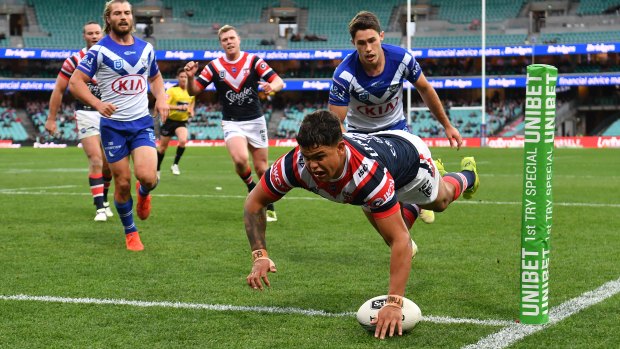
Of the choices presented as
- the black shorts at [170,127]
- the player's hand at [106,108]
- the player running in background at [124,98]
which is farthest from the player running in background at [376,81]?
the black shorts at [170,127]

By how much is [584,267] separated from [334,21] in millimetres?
56195

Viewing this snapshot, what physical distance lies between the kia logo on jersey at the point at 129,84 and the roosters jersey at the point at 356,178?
4099 mm

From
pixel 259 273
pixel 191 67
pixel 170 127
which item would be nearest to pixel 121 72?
pixel 191 67

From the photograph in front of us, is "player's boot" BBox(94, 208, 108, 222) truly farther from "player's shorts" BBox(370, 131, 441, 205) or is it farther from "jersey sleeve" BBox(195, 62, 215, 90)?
"player's shorts" BBox(370, 131, 441, 205)

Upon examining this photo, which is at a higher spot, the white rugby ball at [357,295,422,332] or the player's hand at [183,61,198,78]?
the player's hand at [183,61,198,78]

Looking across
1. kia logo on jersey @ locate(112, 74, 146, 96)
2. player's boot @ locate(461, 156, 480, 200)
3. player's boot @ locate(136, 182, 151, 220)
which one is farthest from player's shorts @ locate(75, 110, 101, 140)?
player's boot @ locate(461, 156, 480, 200)

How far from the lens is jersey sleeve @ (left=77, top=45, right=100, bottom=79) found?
850 cm

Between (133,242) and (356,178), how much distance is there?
4475 mm

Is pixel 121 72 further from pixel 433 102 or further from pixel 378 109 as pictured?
pixel 433 102

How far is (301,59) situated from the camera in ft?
193

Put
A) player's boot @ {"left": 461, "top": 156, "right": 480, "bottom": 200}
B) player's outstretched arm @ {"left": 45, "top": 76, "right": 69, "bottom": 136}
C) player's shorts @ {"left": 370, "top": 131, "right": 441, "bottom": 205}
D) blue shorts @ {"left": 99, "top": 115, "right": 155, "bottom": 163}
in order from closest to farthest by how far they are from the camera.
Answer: player's shorts @ {"left": 370, "top": 131, "right": 441, "bottom": 205}
player's boot @ {"left": 461, "top": 156, "right": 480, "bottom": 200}
blue shorts @ {"left": 99, "top": 115, "right": 155, "bottom": 163}
player's outstretched arm @ {"left": 45, "top": 76, "right": 69, "bottom": 136}

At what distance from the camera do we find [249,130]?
1147 cm

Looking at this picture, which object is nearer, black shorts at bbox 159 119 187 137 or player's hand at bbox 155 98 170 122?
player's hand at bbox 155 98 170 122

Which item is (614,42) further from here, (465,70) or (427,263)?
(427,263)
